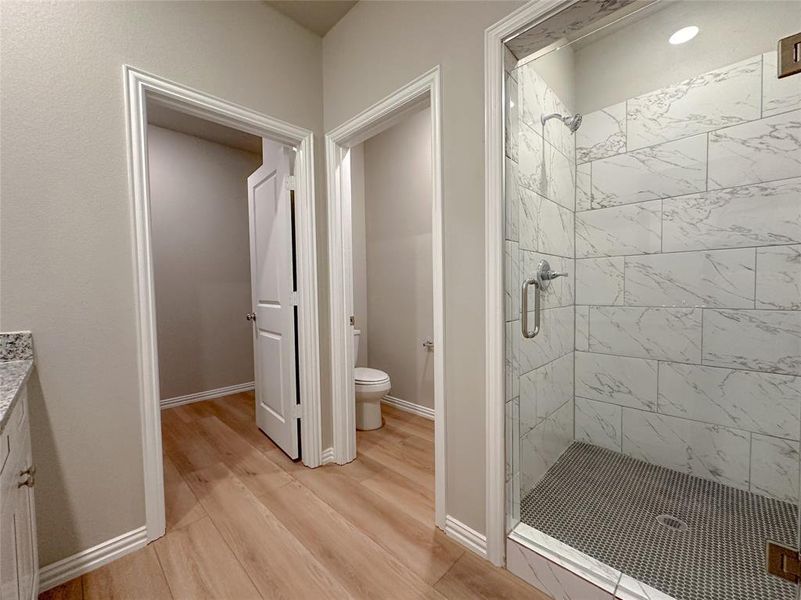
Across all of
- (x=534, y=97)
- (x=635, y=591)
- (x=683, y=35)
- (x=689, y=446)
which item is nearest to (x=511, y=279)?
(x=534, y=97)

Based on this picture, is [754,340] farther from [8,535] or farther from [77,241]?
[77,241]

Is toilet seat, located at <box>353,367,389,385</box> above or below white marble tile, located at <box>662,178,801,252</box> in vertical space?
below

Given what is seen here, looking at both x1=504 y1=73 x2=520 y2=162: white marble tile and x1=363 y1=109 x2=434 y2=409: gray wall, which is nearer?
x1=504 y1=73 x2=520 y2=162: white marble tile

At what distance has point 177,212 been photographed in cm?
323

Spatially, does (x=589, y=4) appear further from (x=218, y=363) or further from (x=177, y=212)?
(x=218, y=363)

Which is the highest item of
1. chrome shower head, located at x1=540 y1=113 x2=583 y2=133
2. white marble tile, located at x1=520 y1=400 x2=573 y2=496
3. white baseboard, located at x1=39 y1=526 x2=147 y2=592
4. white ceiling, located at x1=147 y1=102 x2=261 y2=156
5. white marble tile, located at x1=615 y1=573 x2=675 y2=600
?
white ceiling, located at x1=147 y1=102 x2=261 y2=156

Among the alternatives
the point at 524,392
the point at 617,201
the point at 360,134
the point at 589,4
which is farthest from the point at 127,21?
the point at 617,201

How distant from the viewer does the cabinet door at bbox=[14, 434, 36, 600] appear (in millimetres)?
907

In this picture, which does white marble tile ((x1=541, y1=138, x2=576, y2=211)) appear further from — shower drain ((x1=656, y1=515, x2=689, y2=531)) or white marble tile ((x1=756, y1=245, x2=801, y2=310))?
shower drain ((x1=656, y1=515, x2=689, y2=531))

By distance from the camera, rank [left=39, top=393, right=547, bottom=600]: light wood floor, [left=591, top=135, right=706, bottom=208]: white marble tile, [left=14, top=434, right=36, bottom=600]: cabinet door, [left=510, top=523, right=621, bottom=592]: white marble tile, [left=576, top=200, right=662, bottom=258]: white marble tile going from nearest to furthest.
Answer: [left=14, top=434, right=36, bottom=600]: cabinet door, [left=510, top=523, right=621, bottom=592]: white marble tile, [left=39, top=393, right=547, bottom=600]: light wood floor, [left=591, top=135, right=706, bottom=208]: white marble tile, [left=576, top=200, right=662, bottom=258]: white marble tile

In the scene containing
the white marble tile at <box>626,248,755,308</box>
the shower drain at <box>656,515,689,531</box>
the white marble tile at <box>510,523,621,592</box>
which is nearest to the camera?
the white marble tile at <box>510,523,621,592</box>

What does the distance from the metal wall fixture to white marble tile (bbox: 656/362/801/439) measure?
0.92 metres

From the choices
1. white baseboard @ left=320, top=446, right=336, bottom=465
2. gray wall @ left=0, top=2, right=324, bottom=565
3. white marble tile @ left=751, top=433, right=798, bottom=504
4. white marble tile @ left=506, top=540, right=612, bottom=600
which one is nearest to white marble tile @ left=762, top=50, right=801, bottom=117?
white marble tile @ left=751, top=433, right=798, bottom=504

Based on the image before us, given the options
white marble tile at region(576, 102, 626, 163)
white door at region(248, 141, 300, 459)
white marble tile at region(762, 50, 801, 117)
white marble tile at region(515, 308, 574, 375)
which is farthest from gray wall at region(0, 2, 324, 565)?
white marble tile at region(762, 50, 801, 117)
